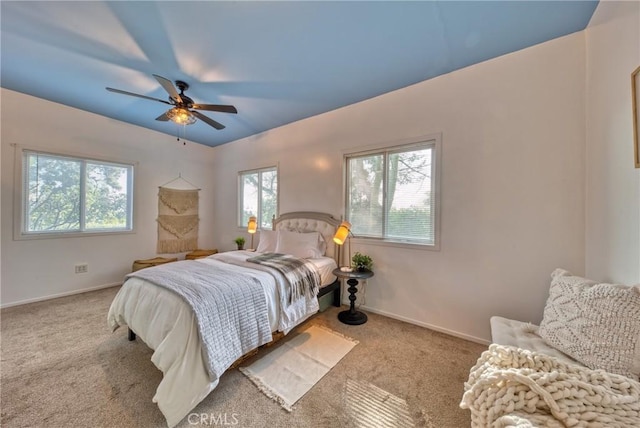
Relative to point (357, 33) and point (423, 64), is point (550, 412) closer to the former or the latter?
point (357, 33)

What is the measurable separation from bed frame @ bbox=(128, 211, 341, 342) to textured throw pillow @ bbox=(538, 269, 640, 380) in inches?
78.2

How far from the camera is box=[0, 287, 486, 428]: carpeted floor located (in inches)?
54.2

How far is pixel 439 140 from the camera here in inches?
94.7

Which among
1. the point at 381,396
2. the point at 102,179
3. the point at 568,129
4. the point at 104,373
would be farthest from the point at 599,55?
the point at 102,179

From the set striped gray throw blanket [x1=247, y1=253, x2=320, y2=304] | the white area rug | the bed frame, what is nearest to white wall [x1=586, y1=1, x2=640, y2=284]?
the white area rug

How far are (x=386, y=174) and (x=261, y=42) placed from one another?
1900 mm

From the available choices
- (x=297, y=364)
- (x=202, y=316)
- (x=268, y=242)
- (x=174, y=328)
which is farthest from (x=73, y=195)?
(x=297, y=364)

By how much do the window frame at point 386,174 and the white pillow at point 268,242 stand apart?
1.14 meters

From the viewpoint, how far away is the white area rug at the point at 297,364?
1.60 metres

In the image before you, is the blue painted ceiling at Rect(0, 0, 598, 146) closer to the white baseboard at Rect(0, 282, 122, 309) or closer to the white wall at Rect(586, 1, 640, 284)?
the white wall at Rect(586, 1, 640, 284)

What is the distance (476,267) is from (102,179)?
547 cm

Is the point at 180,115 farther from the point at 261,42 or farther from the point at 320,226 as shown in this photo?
the point at 320,226

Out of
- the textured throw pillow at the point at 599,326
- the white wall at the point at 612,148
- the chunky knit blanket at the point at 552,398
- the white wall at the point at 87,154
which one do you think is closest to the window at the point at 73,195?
the white wall at the point at 87,154

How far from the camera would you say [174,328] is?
1.47 m
